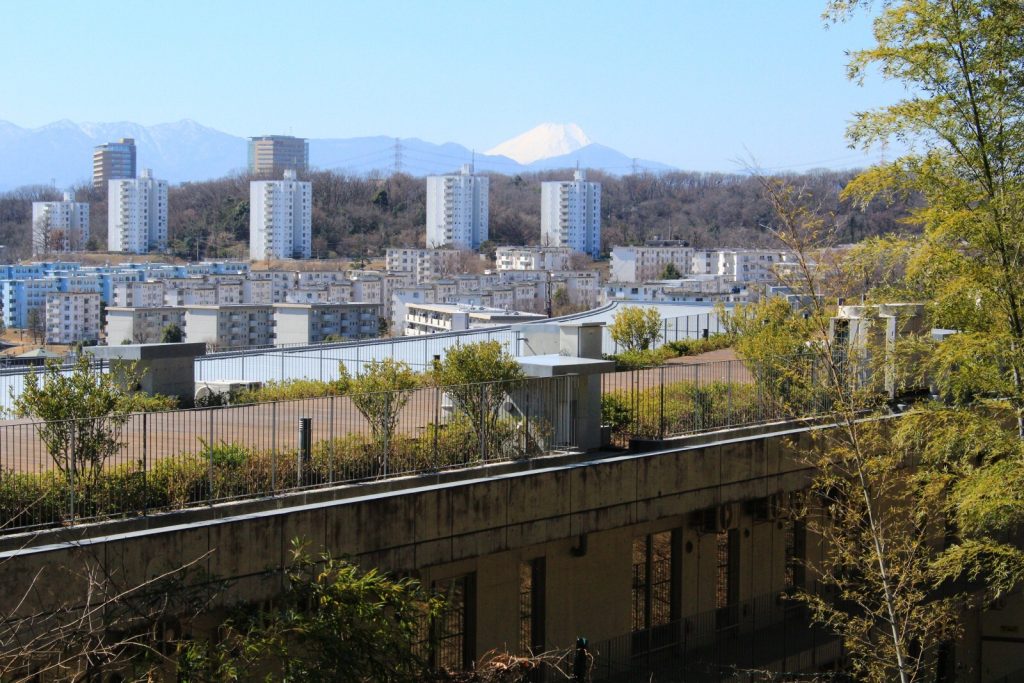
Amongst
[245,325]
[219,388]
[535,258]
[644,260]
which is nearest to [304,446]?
[219,388]

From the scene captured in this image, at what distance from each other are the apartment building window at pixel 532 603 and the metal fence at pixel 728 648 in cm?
70

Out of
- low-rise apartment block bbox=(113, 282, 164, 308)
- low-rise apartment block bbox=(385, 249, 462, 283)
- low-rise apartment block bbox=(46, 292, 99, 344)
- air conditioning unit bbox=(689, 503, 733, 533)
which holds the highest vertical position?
low-rise apartment block bbox=(385, 249, 462, 283)

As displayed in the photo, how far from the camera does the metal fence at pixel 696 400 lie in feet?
53.7

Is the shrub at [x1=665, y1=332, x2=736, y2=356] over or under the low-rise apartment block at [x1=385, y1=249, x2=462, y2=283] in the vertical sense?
under

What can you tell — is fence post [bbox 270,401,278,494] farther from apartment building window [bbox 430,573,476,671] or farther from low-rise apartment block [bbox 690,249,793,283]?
low-rise apartment block [bbox 690,249,793,283]

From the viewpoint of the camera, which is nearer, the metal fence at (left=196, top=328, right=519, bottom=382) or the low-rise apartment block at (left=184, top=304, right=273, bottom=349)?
the metal fence at (left=196, top=328, right=519, bottom=382)

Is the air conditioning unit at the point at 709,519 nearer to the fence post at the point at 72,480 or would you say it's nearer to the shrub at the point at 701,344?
the fence post at the point at 72,480

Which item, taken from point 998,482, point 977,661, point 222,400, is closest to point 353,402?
point 222,400

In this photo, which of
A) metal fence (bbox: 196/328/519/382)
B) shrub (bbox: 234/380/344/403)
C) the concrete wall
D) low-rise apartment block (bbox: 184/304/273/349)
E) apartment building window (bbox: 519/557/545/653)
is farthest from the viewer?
low-rise apartment block (bbox: 184/304/273/349)

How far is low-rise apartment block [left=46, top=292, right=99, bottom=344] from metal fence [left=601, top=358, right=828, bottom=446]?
133362mm

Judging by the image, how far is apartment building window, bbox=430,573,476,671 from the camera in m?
13.2

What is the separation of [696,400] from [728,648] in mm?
3249

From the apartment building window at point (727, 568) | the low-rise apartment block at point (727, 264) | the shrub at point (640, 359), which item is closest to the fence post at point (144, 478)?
the apartment building window at point (727, 568)

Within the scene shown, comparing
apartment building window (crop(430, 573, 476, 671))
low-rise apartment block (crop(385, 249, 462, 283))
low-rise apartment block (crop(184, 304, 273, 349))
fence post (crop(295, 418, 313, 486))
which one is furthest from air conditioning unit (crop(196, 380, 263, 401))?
low-rise apartment block (crop(385, 249, 462, 283))
